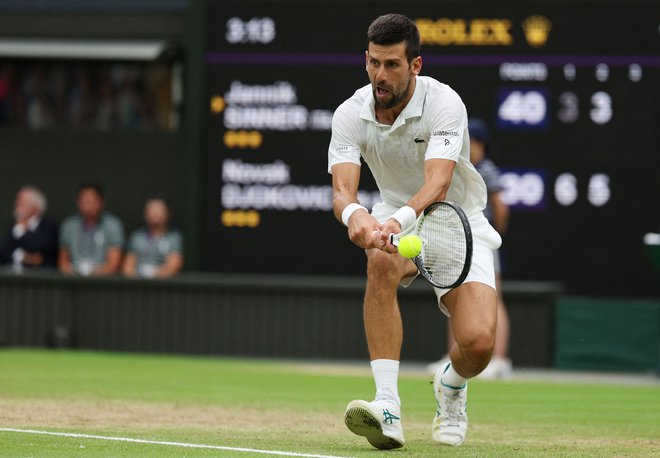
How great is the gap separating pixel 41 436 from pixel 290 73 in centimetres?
773

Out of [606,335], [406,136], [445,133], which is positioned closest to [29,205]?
[606,335]

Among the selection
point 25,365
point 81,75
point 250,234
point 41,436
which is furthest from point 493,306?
point 81,75

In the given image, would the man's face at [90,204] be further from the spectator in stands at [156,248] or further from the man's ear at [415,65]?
the man's ear at [415,65]

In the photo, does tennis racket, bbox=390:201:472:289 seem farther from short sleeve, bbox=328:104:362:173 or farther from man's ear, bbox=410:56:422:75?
man's ear, bbox=410:56:422:75

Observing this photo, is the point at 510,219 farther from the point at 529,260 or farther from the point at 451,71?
the point at 451,71

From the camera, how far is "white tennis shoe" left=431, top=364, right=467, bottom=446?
278 inches

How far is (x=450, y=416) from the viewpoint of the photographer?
7.17 m

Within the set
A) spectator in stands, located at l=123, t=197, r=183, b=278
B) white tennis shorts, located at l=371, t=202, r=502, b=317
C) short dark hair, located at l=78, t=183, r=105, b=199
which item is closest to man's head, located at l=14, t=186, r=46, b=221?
short dark hair, located at l=78, t=183, r=105, b=199

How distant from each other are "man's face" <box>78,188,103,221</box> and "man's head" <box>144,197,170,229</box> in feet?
1.66

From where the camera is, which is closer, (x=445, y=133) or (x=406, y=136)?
(x=445, y=133)

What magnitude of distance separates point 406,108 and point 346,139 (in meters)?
0.32

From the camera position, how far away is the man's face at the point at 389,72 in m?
6.67

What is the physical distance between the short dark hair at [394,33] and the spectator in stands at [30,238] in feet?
28.6

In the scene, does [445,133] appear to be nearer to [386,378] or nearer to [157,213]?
[386,378]
